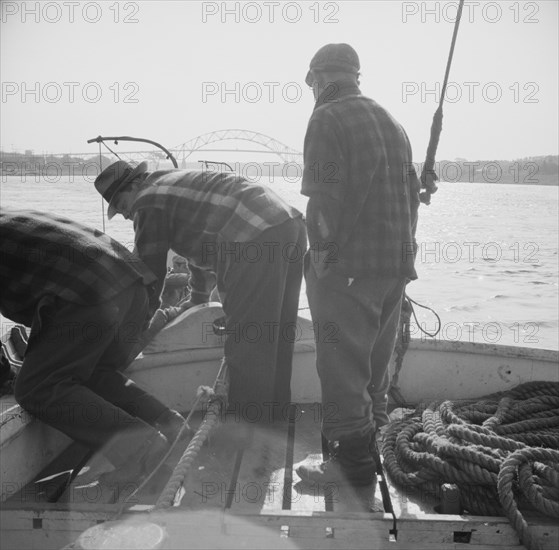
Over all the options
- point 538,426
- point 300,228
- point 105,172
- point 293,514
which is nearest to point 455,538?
point 293,514

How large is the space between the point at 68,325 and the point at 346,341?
1265 millimetres

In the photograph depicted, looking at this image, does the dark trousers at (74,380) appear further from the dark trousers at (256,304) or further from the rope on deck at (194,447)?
the dark trousers at (256,304)

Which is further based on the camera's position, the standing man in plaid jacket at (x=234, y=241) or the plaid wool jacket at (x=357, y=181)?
the standing man in plaid jacket at (x=234, y=241)

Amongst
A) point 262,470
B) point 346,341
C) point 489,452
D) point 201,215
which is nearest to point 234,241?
point 201,215

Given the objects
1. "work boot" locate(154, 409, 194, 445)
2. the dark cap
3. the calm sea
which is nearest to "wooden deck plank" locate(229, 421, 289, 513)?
"work boot" locate(154, 409, 194, 445)

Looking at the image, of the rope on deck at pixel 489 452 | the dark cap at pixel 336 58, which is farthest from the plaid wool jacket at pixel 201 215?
the rope on deck at pixel 489 452

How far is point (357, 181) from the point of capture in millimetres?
2578

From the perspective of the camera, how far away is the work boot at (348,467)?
108 inches

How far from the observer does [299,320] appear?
3.89 metres

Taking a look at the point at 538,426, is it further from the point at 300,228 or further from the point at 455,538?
the point at 300,228

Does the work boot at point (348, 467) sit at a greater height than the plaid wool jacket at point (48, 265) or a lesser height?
lesser

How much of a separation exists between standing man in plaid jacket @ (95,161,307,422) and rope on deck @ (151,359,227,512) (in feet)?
0.37

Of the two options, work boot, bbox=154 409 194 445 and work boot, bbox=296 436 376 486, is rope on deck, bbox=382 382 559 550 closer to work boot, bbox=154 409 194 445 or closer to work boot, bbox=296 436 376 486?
work boot, bbox=296 436 376 486

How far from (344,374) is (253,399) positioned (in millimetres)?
760
